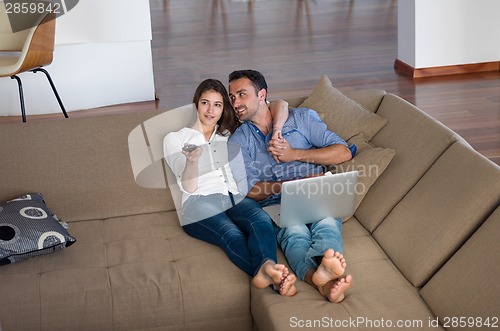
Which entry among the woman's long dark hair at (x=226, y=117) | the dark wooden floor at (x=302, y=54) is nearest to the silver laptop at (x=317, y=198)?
the woman's long dark hair at (x=226, y=117)

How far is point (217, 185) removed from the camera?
10.9 ft

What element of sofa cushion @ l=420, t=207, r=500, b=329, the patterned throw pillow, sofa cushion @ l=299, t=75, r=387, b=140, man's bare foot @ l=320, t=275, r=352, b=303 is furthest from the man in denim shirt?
the patterned throw pillow

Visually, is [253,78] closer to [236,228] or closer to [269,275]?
[236,228]

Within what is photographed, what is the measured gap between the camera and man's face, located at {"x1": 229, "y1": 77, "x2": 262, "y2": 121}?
3.39 meters

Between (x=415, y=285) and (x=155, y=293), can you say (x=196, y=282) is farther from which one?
(x=415, y=285)

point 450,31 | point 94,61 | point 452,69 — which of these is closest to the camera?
point 94,61

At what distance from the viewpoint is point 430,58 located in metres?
6.28

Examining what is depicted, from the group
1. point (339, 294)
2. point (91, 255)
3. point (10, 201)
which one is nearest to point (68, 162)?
point (10, 201)

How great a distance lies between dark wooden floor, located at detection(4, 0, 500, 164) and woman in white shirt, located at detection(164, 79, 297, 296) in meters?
1.93

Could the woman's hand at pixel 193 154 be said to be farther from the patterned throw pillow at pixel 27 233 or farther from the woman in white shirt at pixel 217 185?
the patterned throw pillow at pixel 27 233

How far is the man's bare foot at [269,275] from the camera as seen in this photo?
8.89 ft

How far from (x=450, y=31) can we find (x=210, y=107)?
3.44m

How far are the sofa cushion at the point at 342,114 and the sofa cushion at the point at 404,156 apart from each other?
0.28ft

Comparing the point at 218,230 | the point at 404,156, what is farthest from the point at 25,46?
the point at 404,156
